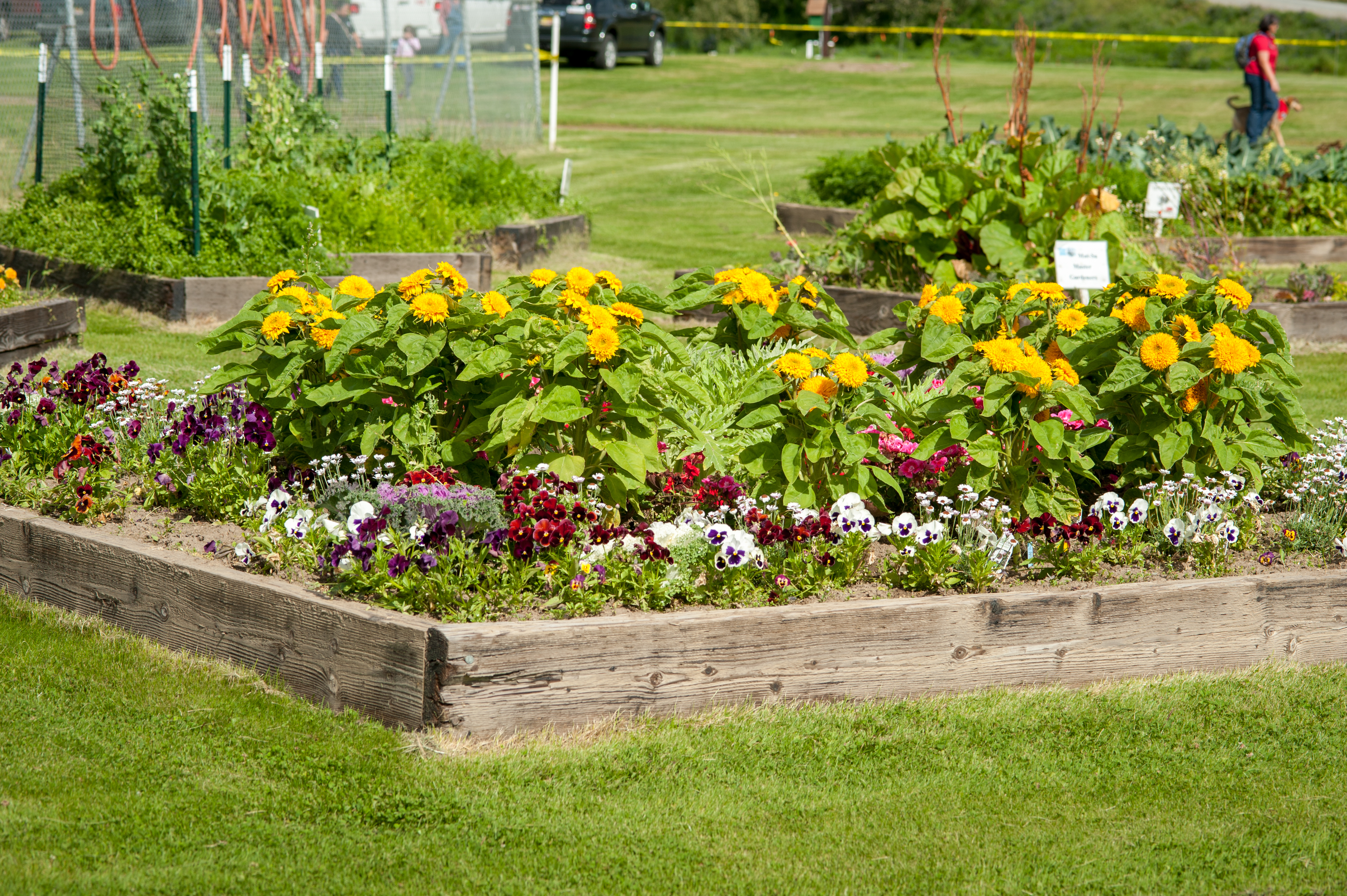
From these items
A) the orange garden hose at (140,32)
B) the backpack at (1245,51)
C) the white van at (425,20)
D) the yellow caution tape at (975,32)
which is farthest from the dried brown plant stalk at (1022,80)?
the yellow caution tape at (975,32)

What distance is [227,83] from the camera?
9172mm

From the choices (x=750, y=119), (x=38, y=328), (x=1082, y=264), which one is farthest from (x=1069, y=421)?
(x=750, y=119)

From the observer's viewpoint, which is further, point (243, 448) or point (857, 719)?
point (243, 448)

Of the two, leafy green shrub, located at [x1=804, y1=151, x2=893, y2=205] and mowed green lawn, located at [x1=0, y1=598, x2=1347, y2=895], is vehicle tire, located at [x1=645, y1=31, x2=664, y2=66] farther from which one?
mowed green lawn, located at [x1=0, y1=598, x2=1347, y2=895]

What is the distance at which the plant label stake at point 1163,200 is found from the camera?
9289 millimetres

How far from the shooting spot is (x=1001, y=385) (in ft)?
13.1

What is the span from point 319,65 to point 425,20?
3.19m

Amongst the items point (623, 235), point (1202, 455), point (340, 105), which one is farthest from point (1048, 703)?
point (340, 105)

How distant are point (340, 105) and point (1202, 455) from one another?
9.50m

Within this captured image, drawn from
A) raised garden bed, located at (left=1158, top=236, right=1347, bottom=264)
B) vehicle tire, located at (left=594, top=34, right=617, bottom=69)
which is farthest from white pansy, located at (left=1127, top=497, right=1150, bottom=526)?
vehicle tire, located at (left=594, top=34, right=617, bottom=69)

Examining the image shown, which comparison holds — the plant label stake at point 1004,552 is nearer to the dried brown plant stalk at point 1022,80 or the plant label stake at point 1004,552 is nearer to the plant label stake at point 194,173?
the dried brown plant stalk at point 1022,80

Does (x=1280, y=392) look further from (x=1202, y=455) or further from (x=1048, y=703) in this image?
(x=1048, y=703)

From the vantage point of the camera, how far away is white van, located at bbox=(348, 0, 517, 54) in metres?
12.3

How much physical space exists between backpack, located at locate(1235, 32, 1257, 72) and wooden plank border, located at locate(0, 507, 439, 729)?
556 inches
